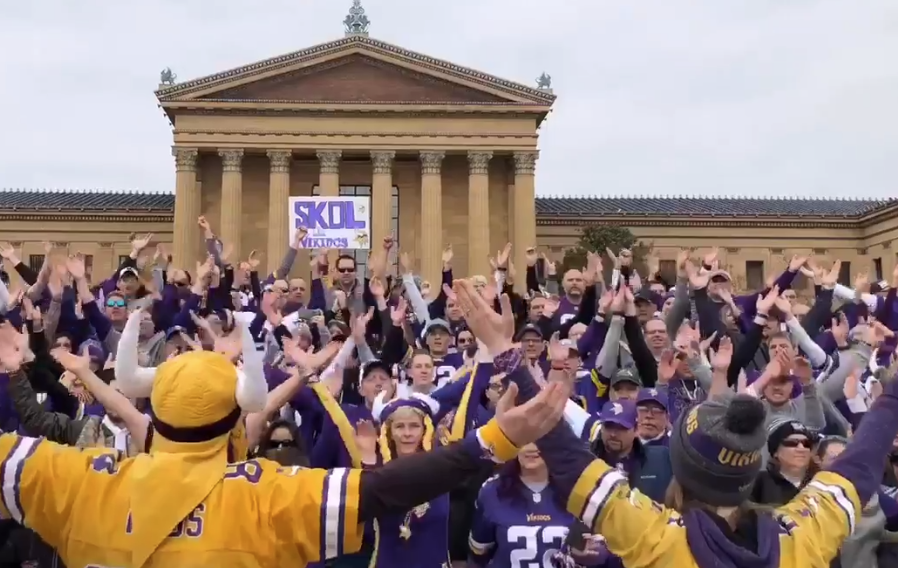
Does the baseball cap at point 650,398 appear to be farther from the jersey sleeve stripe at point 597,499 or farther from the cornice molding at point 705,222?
the cornice molding at point 705,222

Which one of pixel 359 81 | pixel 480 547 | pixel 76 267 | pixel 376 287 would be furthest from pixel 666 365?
pixel 359 81

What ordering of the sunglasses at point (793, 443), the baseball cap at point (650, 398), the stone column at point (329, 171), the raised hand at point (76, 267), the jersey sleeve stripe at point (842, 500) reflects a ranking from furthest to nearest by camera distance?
1. the stone column at point (329, 171)
2. the raised hand at point (76, 267)
3. the baseball cap at point (650, 398)
4. the sunglasses at point (793, 443)
5. the jersey sleeve stripe at point (842, 500)

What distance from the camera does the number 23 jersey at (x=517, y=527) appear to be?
454 cm

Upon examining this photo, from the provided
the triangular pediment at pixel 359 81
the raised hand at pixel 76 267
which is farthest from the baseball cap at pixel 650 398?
the triangular pediment at pixel 359 81

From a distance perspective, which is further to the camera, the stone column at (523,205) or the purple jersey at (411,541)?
the stone column at (523,205)

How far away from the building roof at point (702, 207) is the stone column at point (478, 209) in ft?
23.5

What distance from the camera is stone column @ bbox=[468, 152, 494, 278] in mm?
39656

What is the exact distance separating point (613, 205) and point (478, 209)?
520 inches

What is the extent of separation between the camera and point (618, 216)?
152ft

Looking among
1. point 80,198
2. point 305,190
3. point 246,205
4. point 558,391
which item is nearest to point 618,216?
point 305,190

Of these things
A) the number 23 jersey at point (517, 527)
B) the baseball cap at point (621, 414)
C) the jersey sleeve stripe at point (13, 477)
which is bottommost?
the number 23 jersey at point (517, 527)

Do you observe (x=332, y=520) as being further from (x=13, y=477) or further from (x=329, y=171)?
(x=329, y=171)

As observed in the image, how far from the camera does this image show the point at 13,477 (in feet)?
8.52

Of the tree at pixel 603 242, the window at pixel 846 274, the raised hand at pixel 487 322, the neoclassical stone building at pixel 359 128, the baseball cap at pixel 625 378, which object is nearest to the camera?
the raised hand at pixel 487 322
